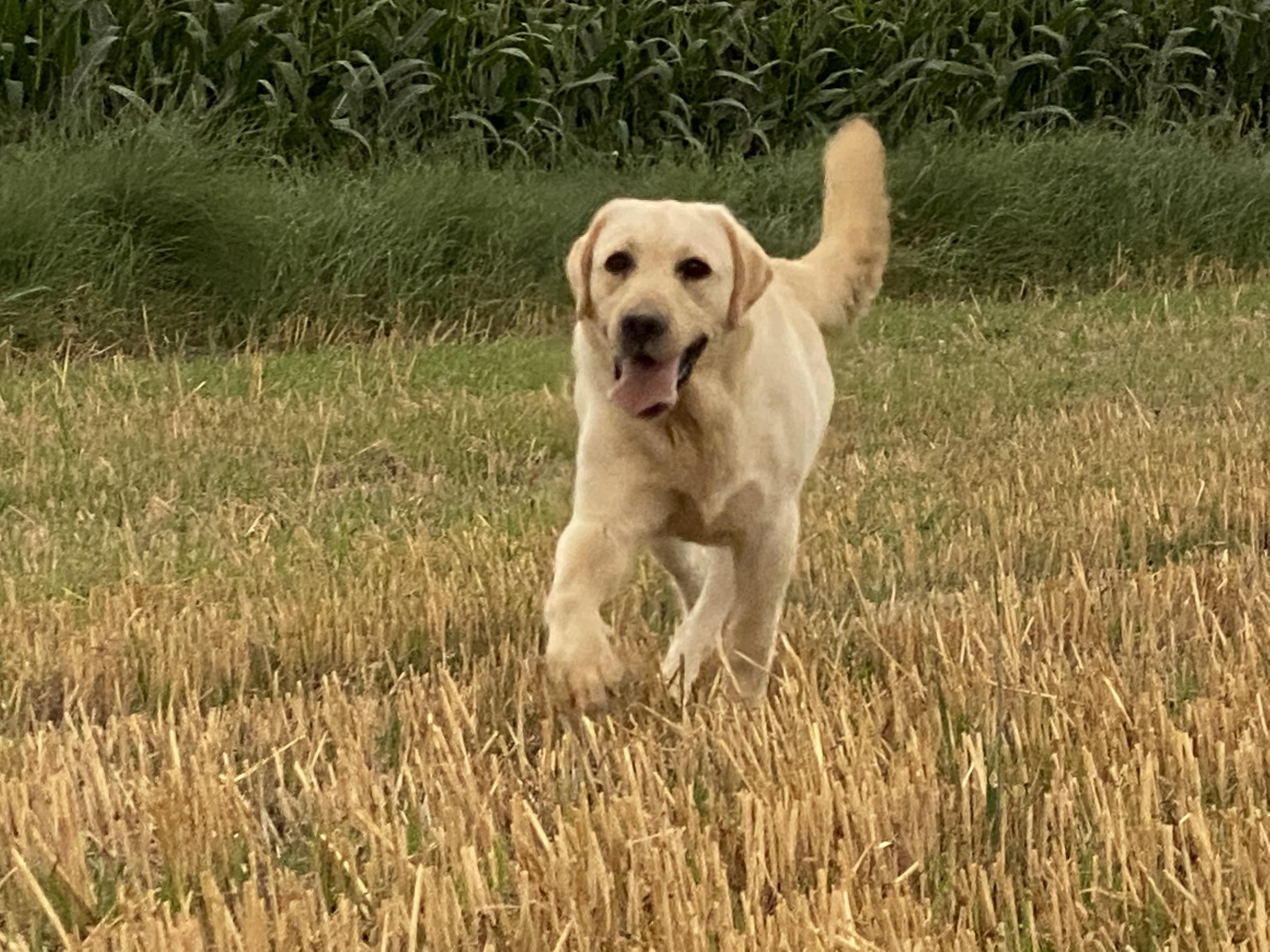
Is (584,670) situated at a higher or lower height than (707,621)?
higher

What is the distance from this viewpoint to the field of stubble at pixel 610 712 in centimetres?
197

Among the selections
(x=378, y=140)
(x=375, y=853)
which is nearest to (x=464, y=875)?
(x=375, y=853)

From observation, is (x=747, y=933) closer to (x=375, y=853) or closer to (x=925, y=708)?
(x=375, y=853)

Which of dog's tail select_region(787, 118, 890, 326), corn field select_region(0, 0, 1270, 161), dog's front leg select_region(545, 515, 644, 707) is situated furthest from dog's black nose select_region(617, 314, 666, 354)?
corn field select_region(0, 0, 1270, 161)

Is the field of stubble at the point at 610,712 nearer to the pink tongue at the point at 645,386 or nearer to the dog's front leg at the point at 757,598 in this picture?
the dog's front leg at the point at 757,598

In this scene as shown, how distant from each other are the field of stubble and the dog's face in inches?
22.0

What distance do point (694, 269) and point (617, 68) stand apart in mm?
8512

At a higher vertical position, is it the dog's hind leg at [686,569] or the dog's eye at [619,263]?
the dog's eye at [619,263]

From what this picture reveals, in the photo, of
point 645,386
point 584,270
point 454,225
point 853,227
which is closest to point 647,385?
point 645,386

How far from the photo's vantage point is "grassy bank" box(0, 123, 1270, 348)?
831 cm

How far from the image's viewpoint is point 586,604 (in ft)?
9.60

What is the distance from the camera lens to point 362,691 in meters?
3.18

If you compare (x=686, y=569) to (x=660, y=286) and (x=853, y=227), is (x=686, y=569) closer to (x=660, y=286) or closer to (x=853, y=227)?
(x=660, y=286)

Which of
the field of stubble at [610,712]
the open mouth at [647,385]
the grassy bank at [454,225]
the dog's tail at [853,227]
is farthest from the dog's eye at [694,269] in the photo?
the grassy bank at [454,225]
